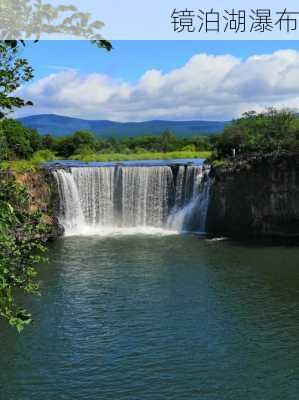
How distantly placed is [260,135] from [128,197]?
7993 millimetres

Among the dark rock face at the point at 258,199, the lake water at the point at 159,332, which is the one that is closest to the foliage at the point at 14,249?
the lake water at the point at 159,332

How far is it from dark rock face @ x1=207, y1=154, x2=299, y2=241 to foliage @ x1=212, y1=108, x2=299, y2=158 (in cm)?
215

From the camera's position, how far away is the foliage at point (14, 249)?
13.0 feet

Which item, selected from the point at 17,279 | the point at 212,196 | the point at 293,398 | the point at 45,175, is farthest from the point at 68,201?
the point at 17,279

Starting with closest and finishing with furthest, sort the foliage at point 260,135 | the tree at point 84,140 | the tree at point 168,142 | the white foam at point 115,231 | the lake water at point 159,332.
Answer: the lake water at point 159,332 < the white foam at point 115,231 < the foliage at point 260,135 < the tree at point 84,140 < the tree at point 168,142

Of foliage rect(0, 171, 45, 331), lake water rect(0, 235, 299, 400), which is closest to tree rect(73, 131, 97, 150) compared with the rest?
lake water rect(0, 235, 299, 400)

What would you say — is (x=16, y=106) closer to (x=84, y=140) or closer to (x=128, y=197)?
(x=128, y=197)

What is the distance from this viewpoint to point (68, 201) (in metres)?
28.8

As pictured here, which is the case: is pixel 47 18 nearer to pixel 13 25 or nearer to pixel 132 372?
pixel 13 25

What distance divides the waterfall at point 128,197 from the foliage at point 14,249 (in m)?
23.3

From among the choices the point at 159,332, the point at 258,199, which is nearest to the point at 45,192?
the point at 258,199

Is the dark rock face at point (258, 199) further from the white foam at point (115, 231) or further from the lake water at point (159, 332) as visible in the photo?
the lake water at point (159, 332)

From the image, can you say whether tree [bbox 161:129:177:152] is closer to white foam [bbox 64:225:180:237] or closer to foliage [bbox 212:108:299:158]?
foliage [bbox 212:108:299:158]

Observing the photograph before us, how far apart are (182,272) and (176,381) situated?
8556 mm
